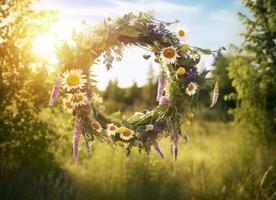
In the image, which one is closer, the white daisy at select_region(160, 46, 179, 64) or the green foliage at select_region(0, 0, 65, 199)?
the white daisy at select_region(160, 46, 179, 64)

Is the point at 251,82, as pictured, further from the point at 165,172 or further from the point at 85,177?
the point at 85,177

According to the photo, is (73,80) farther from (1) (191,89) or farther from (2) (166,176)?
(2) (166,176)

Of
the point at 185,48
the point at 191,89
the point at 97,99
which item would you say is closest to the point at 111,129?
the point at 97,99

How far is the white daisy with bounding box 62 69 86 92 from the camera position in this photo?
4.61 meters

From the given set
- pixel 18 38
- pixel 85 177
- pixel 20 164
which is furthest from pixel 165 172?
pixel 18 38

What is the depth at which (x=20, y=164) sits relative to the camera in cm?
820

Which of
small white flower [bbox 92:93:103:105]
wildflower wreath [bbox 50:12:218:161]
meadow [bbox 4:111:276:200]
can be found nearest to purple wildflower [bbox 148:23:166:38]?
wildflower wreath [bbox 50:12:218:161]

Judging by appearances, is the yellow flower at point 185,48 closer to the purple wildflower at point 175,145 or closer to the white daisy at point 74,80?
the purple wildflower at point 175,145

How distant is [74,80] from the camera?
4.61 metres

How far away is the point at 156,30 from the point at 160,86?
0.55 metres

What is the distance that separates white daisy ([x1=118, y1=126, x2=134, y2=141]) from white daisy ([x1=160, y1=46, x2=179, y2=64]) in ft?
2.39

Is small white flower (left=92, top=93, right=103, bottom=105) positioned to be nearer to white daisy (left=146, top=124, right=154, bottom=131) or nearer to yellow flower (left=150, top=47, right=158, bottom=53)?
white daisy (left=146, top=124, right=154, bottom=131)

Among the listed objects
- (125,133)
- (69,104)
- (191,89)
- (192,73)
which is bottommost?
(125,133)

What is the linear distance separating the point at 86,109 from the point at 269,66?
728 cm
